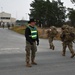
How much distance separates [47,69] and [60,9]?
102 m

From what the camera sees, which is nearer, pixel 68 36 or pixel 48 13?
pixel 68 36

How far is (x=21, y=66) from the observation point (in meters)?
11.9

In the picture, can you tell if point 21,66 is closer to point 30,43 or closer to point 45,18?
point 30,43

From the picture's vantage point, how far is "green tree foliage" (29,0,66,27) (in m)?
101

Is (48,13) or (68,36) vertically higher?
(48,13)

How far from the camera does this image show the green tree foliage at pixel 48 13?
332 ft

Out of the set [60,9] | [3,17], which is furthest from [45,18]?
[3,17]

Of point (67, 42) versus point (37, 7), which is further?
point (37, 7)

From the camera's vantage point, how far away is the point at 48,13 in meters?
101

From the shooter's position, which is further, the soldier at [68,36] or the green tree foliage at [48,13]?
the green tree foliage at [48,13]

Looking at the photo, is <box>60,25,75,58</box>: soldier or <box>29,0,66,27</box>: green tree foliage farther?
<box>29,0,66,27</box>: green tree foliage

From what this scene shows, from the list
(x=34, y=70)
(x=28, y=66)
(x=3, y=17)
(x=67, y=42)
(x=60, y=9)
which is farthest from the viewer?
(x=3, y=17)

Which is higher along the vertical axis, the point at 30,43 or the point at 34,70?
the point at 30,43

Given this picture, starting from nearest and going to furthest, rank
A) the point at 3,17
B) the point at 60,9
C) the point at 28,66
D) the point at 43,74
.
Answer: the point at 43,74 → the point at 28,66 → the point at 60,9 → the point at 3,17
